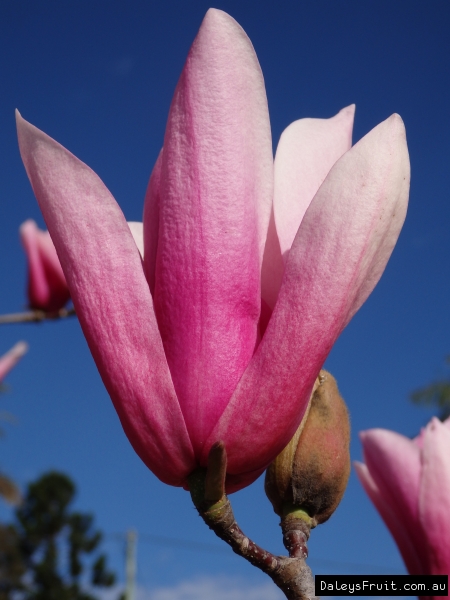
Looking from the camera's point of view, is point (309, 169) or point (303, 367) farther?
point (309, 169)

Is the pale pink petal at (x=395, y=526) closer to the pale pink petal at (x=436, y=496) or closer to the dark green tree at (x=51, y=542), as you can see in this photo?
the pale pink petal at (x=436, y=496)

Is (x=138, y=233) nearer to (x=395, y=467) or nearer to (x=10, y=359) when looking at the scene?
(x=395, y=467)

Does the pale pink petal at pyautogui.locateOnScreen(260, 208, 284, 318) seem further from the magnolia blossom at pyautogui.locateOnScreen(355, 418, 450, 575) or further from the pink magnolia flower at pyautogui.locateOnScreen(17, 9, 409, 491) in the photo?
the magnolia blossom at pyautogui.locateOnScreen(355, 418, 450, 575)

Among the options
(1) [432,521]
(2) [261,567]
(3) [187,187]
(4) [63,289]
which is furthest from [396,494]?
(4) [63,289]

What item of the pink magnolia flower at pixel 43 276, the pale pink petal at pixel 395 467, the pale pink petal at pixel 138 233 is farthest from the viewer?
the pink magnolia flower at pixel 43 276

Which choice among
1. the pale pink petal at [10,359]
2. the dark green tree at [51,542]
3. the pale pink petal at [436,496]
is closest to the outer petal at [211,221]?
the pale pink petal at [436,496]

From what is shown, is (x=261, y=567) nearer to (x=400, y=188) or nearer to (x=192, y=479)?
(x=192, y=479)

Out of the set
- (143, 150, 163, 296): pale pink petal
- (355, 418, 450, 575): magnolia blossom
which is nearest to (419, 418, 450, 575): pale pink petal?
(355, 418, 450, 575): magnolia blossom
